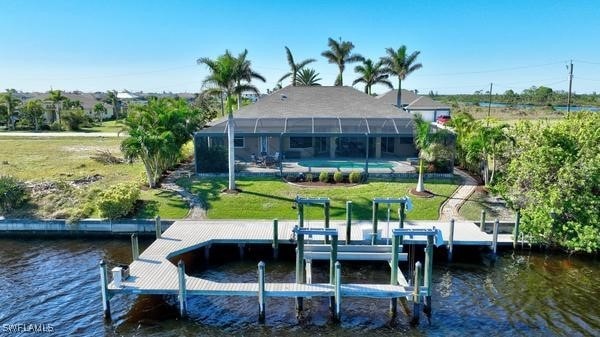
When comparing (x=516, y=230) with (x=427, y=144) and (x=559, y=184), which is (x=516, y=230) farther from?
(x=427, y=144)

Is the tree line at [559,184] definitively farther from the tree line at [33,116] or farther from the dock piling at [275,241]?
the tree line at [33,116]

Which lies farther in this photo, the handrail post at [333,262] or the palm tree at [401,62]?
the palm tree at [401,62]

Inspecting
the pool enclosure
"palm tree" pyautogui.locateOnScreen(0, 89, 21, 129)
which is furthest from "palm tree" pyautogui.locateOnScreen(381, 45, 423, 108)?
"palm tree" pyautogui.locateOnScreen(0, 89, 21, 129)

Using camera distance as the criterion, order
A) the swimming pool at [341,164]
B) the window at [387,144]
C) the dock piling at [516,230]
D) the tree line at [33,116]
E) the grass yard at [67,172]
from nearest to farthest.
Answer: the dock piling at [516,230]
the grass yard at [67,172]
the swimming pool at [341,164]
the window at [387,144]
the tree line at [33,116]

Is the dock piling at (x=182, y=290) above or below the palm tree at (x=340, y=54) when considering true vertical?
below

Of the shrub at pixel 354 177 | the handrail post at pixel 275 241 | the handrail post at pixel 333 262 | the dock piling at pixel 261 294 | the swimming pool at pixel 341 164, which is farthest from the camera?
the swimming pool at pixel 341 164

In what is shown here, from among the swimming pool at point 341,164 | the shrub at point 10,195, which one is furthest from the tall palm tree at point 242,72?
the shrub at point 10,195

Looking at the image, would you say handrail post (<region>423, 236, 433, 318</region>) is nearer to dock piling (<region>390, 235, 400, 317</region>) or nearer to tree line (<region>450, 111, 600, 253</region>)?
dock piling (<region>390, 235, 400, 317</region>)
